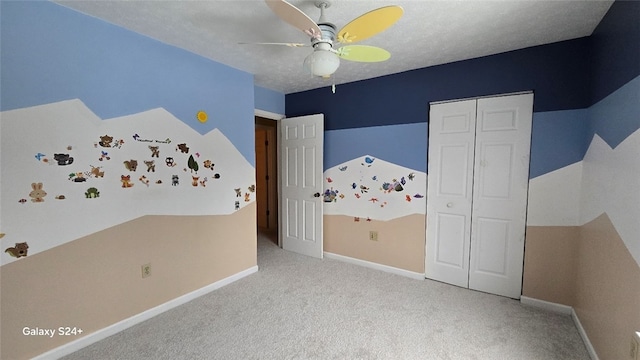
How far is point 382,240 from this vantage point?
3209 mm

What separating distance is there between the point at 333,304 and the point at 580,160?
93.1 inches

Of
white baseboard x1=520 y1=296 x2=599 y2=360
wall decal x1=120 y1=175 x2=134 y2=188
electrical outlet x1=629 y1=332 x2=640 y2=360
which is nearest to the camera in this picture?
electrical outlet x1=629 y1=332 x2=640 y2=360

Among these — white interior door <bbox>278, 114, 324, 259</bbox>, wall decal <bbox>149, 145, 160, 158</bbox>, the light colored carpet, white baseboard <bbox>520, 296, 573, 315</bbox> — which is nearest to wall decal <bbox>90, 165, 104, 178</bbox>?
wall decal <bbox>149, 145, 160, 158</bbox>

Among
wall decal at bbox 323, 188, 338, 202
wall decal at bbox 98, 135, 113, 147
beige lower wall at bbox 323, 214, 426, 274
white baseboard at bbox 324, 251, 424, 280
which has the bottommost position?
white baseboard at bbox 324, 251, 424, 280

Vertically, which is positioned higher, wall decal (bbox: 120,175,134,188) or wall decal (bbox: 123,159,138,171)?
wall decal (bbox: 123,159,138,171)

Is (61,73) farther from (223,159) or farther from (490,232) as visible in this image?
(490,232)

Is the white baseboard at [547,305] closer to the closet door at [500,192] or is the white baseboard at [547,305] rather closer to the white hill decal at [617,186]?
the closet door at [500,192]

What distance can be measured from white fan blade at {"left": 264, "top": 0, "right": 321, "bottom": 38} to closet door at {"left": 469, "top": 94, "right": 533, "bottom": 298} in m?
1.93

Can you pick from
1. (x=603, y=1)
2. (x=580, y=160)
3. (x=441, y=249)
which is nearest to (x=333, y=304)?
(x=441, y=249)

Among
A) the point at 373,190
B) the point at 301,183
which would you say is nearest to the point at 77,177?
the point at 301,183

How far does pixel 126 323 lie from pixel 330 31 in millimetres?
2572

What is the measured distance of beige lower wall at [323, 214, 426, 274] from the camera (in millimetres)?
2990

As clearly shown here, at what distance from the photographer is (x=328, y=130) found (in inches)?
140

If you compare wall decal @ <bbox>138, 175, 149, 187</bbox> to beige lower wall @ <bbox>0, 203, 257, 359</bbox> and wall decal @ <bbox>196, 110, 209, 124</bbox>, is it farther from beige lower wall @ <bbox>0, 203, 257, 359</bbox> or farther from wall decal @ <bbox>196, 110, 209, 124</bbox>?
wall decal @ <bbox>196, 110, 209, 124</bbox>
